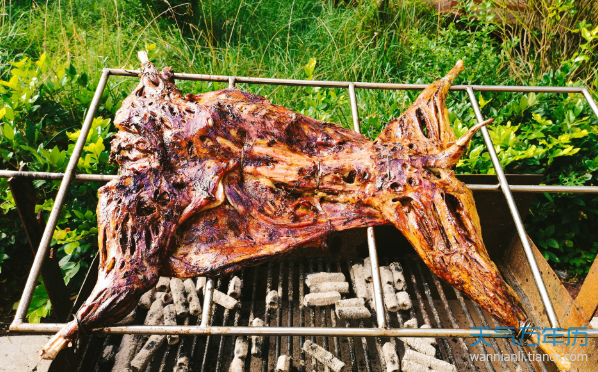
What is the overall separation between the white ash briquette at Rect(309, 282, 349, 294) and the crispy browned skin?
3.12 ft

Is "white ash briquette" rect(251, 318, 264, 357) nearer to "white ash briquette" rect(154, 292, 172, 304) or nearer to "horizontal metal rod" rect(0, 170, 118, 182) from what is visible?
"white ash briquette" rect(154, 292, 172, 304)

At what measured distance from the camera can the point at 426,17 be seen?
18.2 feet

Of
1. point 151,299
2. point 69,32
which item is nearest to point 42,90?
point 151,299

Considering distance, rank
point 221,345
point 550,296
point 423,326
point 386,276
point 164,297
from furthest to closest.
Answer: point 386,276 → point 164,297 → point 550,296 → point 423,326 → point 221,345

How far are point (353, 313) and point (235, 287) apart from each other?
822 mm

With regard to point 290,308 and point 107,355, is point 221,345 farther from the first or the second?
point 107,355

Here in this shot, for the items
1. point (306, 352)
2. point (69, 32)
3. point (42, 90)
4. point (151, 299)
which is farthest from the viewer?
point (69, 32)

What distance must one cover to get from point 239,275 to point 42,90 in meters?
2.20

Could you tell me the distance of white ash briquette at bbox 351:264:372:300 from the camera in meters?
2.78

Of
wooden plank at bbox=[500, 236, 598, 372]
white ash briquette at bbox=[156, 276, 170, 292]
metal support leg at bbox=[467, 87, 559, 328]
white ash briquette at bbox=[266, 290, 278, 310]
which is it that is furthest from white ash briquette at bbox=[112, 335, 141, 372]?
wooden plank at bbox=[500, 236, 598, 372]

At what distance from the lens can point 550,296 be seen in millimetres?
2623

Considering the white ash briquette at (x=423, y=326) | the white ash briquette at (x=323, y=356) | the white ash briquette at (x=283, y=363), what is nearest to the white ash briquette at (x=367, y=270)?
the white ash briquette at (x=423, y=326)

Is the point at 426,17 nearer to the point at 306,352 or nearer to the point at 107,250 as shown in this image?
the point at 306,352

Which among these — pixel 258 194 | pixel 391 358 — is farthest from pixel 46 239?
pixel 391 358
